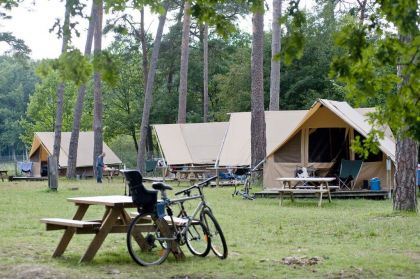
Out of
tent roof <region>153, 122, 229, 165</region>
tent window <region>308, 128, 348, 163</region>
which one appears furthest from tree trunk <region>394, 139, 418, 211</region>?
tent roof <region>153, 122, 229, 165</region>

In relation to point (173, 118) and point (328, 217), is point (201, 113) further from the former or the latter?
point (328, 217)

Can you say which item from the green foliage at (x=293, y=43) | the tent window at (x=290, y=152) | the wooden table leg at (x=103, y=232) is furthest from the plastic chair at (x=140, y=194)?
the tent window at (x=290, y=152)

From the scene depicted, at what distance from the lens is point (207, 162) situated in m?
28.6

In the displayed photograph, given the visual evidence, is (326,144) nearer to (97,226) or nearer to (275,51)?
(275,51)

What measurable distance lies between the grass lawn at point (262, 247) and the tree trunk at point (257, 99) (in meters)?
6.68

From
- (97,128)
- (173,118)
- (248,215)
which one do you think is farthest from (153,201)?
(173,118)

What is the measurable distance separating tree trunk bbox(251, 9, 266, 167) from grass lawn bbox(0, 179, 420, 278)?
21.9ft

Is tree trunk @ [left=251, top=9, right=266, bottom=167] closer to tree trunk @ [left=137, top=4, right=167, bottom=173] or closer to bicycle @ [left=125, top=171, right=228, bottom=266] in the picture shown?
tree trunk @ [left=137, top=4, right=167, bottom=173]

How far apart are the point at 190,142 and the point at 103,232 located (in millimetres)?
21924

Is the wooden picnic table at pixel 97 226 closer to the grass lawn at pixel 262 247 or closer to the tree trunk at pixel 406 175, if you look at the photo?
the grass lawn at pixel 262 247

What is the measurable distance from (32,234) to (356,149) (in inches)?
203

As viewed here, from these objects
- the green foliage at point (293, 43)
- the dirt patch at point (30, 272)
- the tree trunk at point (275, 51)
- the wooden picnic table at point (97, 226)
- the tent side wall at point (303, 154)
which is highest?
the tree trunk at point (275, 51)

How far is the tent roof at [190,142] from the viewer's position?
93.8ft

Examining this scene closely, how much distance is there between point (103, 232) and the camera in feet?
24.9
